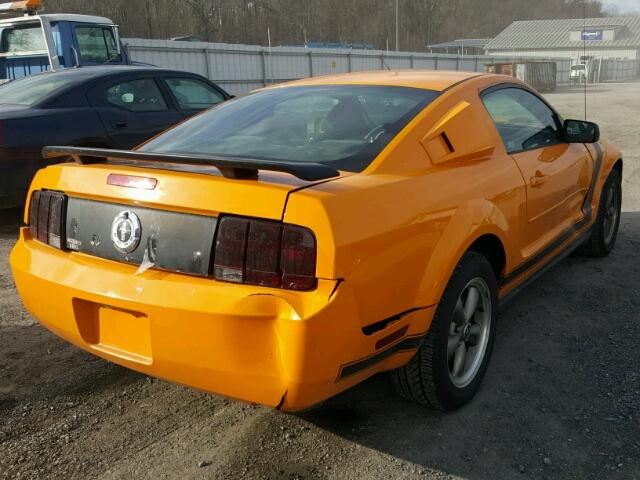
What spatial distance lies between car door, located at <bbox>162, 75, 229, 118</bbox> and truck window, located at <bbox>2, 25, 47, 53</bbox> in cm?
510

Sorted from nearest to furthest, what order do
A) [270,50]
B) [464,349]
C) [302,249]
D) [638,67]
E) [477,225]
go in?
[302,249] < [477,225] < [464,349] < [270,50] < [638,67]

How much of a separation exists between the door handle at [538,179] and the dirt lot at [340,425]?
90 cm

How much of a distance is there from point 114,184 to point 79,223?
0.26 m

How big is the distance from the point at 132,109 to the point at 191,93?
1033mm

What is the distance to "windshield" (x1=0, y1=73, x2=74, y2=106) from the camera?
5.92m

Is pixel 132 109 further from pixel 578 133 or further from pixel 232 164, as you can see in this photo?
pixel 232 164

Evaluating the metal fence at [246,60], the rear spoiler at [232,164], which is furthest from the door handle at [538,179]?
the metal fence at [246,60]

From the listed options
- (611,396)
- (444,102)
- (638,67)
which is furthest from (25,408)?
(638,67)

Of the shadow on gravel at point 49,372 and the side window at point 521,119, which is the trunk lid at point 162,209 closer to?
the shadow on gravel at point 49,372

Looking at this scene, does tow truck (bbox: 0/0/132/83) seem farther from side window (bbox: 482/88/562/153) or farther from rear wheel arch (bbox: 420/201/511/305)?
rear wheel arch (bbox: 420/201/511/305)

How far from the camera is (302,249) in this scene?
6.58 feet

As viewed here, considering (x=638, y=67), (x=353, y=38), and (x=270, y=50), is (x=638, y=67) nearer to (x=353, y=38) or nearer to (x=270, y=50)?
(x=353, y=38)

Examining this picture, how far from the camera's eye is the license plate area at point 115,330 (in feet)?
7.36

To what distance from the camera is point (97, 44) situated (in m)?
11.4
